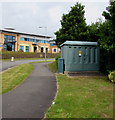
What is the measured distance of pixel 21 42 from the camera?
6103 cm

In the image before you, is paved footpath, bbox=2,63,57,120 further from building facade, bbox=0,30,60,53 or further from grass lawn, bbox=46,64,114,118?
building facade, bbox=0,30,60,53

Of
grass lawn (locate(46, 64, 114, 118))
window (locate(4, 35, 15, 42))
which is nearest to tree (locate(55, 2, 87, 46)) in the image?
grass lawn (locate(46, 64, 114, 118))

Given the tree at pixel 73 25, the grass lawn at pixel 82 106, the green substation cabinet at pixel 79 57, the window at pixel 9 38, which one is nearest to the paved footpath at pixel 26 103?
the grass lawn at pixel 82 106

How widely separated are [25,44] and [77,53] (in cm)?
5119

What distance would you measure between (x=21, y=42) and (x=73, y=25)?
42.8 meters

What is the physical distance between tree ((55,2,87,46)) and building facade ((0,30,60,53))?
3438cm

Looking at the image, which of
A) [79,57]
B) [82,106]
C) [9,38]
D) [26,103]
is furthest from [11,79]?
[9,38]

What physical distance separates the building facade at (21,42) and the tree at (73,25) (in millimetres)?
34383

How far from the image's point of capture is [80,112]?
202 inches

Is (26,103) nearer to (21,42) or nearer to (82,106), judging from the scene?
(82,106)

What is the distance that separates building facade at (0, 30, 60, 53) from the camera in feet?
179

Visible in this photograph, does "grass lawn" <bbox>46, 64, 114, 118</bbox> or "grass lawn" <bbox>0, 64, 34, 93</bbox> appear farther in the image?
"grass lawn" <bbox>0, 64, 34, 93</bbox>

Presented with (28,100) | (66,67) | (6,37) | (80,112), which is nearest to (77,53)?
(66,67)

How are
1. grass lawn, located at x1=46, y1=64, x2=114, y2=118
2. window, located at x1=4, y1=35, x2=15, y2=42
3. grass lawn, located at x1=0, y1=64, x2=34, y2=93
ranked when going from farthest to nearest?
1. window, located at x1=4, y1=35, x2=15, y2=42
2. grass lawn, located at x1=0, y1=64, x2=34, y2=93
3. grass lawn, located at x1=46, y1=64, x2=114, y2=118
